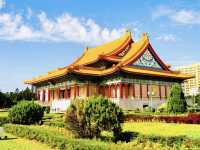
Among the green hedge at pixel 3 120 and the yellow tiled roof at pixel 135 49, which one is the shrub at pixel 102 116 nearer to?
the green hedge at pixel 3 120

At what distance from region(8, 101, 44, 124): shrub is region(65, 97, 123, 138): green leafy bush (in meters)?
8.02

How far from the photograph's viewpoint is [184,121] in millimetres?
18500

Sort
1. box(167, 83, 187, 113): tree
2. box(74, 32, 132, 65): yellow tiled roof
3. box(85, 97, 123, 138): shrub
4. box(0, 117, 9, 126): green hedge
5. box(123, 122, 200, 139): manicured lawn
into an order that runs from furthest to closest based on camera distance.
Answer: box(74, 32, 132, 65): yellow tiled roof
box(167, 83, 187, 113): tree
box(0, 117, 9, 126): green hedge
box(123, 122, 200, 139): manicured lawn
box(85, 97, 123, 138): shrub

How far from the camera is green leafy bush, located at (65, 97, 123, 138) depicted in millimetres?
14258

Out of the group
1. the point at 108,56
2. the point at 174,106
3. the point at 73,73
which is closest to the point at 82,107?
the point at 174,106

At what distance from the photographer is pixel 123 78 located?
33625 millimetres

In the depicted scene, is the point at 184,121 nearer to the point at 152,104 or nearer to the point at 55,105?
the point at 152,104

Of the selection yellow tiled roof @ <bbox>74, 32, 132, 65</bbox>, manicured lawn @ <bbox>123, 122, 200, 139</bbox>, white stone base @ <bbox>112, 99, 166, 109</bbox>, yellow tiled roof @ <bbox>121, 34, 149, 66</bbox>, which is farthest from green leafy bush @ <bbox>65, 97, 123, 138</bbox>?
yellow tiled roof @ <bbox>74, 32, 132, 65</bbox>

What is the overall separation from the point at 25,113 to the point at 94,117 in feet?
30.7

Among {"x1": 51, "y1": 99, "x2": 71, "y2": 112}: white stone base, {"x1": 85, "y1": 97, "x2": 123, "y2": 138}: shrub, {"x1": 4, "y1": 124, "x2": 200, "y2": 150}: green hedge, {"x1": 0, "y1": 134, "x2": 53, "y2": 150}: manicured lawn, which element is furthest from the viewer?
{"x1": 51, "y1": 99, "x2": 71, "y2": 112}: white stone base

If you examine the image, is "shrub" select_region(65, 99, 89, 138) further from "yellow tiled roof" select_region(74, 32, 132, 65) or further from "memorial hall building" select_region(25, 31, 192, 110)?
"yellow tiled roof" select_region(74, 32, 132, 65)

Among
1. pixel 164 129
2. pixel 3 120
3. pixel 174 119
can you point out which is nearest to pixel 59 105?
pixel 3 120

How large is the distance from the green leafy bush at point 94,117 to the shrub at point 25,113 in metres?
8.02

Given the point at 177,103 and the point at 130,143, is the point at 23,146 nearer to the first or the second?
the point at 130,143
